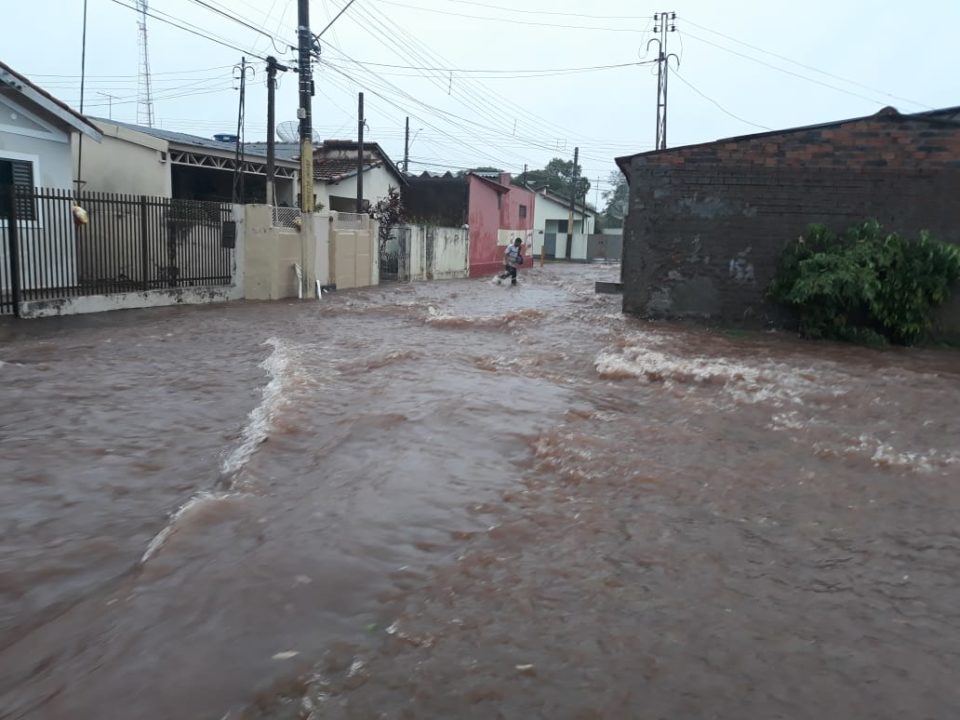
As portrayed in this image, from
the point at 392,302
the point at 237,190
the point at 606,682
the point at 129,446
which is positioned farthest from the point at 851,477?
the point at 237,190

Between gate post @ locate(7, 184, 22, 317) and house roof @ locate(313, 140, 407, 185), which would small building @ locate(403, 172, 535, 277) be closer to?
house roof @ locate(313, 140, 407, 185)

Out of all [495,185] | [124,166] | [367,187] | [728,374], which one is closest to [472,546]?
[728,374]

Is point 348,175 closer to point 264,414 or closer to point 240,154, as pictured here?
point 240,154

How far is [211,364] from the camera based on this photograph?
970 centimetres

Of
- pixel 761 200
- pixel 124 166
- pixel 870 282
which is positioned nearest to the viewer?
pixel 870 282

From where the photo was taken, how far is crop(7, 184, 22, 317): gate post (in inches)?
471

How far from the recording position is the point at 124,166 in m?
19.6

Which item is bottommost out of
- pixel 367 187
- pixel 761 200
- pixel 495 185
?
pixel 761 200

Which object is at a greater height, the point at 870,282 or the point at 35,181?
the point at 35,181

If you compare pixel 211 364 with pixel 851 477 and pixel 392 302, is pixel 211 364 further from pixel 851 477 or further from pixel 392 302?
pixel 392 302

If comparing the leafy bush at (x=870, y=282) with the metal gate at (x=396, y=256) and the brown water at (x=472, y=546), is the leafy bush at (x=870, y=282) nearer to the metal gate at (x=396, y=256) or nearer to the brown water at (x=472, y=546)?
the brown water at (x=472, y=546)

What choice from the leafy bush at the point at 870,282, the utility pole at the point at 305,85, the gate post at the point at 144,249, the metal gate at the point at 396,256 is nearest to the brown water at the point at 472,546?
the leafy bush at the point at 870,282

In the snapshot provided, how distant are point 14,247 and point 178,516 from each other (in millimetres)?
9247

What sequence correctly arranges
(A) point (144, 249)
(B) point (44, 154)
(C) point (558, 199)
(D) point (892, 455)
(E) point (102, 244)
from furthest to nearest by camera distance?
(C) point (558, 199) < (A) point (144, 249) < (B) point (44, 154) < (E) point (102, 244) < (D) point (892, 455)
